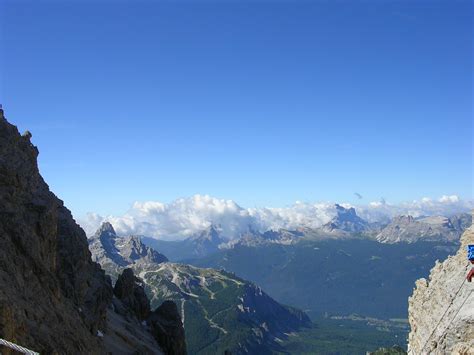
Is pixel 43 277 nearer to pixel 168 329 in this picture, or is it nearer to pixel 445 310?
pixel 445 310

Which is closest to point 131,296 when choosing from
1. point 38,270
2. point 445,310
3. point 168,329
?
point 168,329

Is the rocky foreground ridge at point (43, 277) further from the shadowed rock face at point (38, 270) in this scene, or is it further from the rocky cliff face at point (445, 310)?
the rocky cliff face at point (445, 310)

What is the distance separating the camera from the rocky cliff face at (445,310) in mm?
55938

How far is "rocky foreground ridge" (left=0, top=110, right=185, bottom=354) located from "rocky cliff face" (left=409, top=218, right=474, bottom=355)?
122 ft

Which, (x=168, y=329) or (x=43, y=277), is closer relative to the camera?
(x=43, y=277)

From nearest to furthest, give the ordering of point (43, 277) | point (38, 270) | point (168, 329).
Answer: point (38, 270)
point (43, 277)
point (168, 329)

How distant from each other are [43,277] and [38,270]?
3.42 ft

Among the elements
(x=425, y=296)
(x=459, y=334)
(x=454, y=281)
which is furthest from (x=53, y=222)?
(x=425, y=296)

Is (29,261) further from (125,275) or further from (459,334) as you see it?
(125,275)

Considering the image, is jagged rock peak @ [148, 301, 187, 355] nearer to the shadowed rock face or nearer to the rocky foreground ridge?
the rocky foreground ridge

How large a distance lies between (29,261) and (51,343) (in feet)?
45.0

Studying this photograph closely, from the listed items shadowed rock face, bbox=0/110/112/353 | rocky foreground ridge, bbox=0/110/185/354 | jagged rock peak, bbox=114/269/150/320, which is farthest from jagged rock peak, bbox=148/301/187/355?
A: shadowed rock face, bbox=0/110/112/353

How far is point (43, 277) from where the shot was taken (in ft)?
176

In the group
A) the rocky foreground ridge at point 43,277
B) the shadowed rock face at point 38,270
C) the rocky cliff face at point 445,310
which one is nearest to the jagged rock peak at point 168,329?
the rocky foreground ridge at point 43,277
